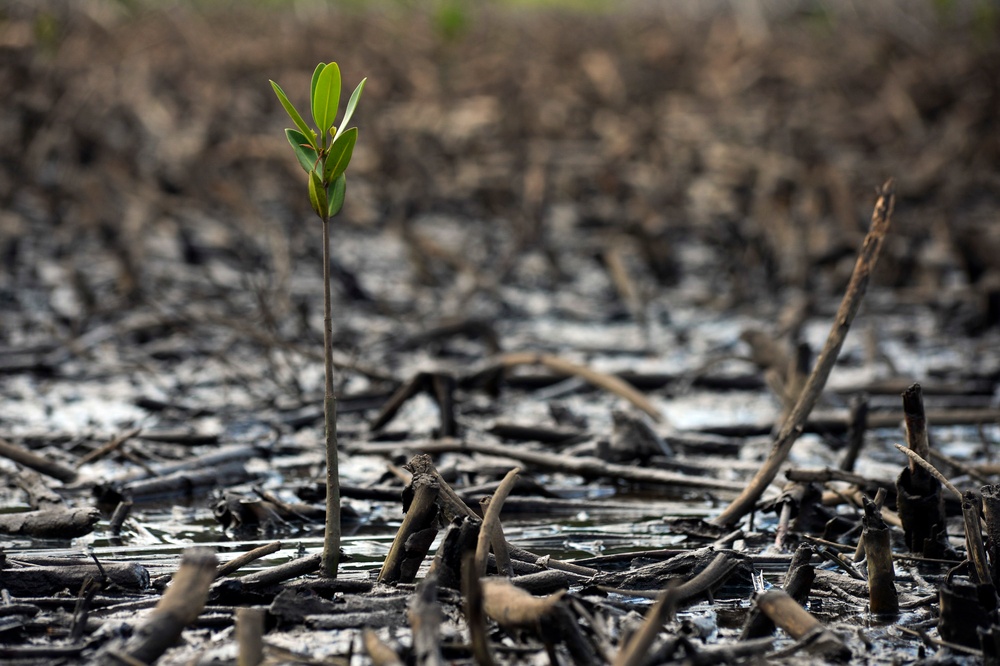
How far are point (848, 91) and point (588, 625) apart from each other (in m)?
9.23

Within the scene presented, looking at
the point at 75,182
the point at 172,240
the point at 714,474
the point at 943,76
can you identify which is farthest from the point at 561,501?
the point at 943,76

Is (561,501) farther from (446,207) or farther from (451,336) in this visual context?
(446,207)

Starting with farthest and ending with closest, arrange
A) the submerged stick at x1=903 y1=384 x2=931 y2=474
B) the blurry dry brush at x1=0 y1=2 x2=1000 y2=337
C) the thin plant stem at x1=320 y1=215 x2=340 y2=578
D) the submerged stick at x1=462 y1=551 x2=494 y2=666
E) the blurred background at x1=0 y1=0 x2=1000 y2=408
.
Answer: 1. the blurry dry brush at x1=0 y1=2 x2=1000 y2=337
2. the blurred background at x1=0 y1=0 x2=1000 y2=408
3. the submerged stick at x1=903 y1=384 x2=931 y2=474
4. the thin plant stem at x1=320 y1=215 x2=340 y2=578
5. the submerged stick at x1=462 y1=551 x2=494 y2=666

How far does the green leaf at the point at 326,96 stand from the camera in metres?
1.78

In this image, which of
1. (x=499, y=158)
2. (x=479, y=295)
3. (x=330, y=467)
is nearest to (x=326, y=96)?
(x=330, y=467)

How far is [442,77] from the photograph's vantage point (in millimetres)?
9547

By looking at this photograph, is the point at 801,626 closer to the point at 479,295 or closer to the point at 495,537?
the point at 495,537

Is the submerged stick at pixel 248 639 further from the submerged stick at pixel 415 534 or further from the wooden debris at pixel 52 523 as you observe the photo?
the wooden debris at pixel 52 523

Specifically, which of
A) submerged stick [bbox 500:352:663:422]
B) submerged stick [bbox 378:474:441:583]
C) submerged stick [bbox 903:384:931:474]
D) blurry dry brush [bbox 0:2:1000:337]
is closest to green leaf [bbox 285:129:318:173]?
submerged stick [bbox 378:474:441:583]

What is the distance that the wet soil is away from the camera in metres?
2.39

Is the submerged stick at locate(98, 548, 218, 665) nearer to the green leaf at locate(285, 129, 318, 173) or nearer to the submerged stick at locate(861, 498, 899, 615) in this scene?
the green leaf at locate(285, 129, 318, 173)

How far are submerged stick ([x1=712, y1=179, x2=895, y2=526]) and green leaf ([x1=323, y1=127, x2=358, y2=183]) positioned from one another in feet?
3.26

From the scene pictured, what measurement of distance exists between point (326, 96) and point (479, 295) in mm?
3858

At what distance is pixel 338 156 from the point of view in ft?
6.01
